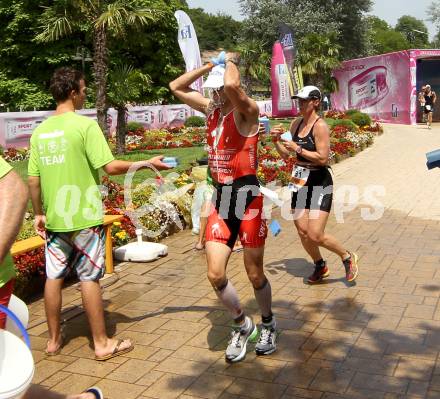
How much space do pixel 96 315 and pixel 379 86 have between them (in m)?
28.4

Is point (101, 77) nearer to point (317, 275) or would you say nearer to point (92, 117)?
point (92, 117)

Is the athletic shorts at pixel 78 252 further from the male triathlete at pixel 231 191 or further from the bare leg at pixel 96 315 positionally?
the male triathlete at pixel 231 191

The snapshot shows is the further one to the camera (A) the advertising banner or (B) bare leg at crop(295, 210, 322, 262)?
(A) the advertising banner

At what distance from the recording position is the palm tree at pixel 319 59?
108 ft

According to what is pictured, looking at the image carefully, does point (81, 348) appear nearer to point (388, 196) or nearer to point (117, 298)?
point (117, 298)

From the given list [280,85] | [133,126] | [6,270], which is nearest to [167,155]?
[133,126]

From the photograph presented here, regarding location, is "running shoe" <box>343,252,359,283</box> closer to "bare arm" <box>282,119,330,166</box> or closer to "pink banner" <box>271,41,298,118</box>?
"bare arm" <box>282,119,330,166</box>

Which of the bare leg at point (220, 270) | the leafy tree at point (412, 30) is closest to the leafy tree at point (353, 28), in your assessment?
the bare leg at point (220, 270)

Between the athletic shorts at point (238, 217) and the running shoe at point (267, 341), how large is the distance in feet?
2.14

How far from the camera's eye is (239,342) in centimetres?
417

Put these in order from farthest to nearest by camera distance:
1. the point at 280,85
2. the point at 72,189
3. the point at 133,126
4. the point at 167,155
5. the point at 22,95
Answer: the point at 22,95 < the point at 280,85 < the point at 133,126 < the point at 167,155 < the point at 72,189

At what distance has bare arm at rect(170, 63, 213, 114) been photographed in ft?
14.2

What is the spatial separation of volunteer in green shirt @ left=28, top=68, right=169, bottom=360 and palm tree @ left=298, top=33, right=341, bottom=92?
3007 centimetres

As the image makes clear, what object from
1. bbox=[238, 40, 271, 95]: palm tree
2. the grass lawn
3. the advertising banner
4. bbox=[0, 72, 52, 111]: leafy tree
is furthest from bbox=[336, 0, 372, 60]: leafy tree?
the grass lawn
